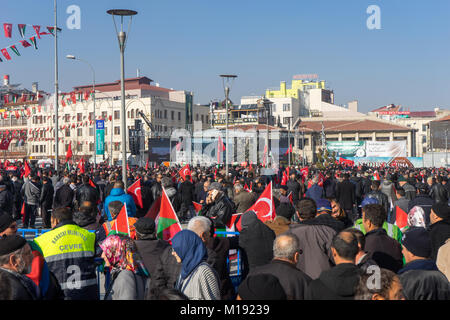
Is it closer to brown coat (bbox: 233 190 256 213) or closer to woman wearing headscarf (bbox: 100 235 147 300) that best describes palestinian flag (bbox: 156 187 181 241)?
woman wearing headscarf (bbox: 100 235 147 300)

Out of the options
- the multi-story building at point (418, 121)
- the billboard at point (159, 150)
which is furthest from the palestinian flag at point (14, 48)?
the multi-story building at point (418, 121)

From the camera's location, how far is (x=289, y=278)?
170 inches

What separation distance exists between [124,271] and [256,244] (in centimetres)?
229

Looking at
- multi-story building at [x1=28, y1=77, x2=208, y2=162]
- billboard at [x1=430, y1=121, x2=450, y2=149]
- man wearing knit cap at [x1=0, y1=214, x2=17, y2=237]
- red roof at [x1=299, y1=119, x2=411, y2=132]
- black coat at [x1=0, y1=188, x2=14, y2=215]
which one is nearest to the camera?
man wearing knit cap at [x1=0, y1=214, x2=17, y2=237]

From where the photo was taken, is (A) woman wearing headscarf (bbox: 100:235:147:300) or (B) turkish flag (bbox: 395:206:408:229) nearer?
(A) woman wearing headscarf (bbox: 100:235:147:300)

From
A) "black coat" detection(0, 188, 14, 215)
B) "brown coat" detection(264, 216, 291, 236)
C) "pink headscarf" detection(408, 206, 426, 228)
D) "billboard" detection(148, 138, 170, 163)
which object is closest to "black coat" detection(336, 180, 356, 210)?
"brown coat" detection(264, 216, 291, 236)

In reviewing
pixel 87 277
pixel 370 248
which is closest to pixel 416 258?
pixel 370 248

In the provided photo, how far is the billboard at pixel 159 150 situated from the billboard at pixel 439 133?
37.7 metres

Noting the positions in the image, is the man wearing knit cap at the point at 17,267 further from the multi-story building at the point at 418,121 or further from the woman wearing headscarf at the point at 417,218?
the multi-story building at the point at 418,121

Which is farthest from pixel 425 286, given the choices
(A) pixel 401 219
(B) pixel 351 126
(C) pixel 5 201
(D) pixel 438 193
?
(B) pixel 351 126

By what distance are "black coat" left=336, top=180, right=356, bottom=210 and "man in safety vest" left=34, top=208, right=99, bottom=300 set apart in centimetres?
1072

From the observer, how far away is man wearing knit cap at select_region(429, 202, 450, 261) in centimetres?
666

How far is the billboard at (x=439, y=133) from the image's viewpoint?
77.4 metres
